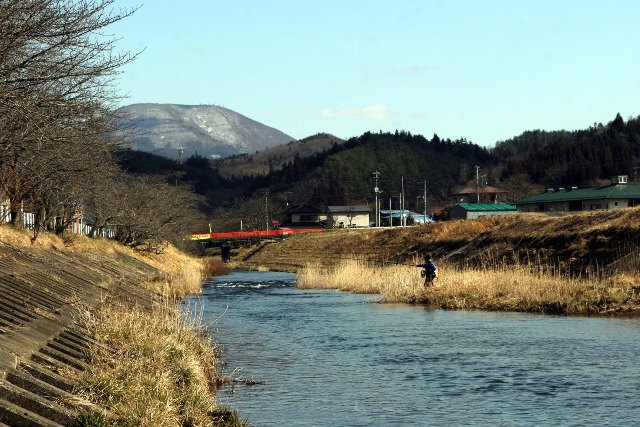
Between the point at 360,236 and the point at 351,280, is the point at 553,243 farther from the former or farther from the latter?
the point at 360,236

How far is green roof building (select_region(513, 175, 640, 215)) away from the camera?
403 feet

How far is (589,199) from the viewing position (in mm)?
124500

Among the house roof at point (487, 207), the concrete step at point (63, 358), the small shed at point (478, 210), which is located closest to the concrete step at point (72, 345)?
the concrete step at point (63, 358)

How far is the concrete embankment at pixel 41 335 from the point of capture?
1156 centimetres

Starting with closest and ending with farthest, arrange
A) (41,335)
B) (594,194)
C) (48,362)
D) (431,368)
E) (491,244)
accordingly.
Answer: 1. (48,362)
2. (41,335)
3. (431,368)
4. (491,244)
5. (594,194)

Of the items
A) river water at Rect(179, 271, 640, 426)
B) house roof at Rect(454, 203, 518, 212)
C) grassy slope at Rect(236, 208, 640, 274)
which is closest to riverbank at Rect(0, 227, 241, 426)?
river water at Rect(179, 271, 640, 426)

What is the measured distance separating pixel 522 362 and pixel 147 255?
57.0 metres

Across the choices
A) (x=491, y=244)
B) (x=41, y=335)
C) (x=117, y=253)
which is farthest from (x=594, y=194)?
(x=41, y=335)

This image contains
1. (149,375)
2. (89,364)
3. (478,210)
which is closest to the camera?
(149,375)

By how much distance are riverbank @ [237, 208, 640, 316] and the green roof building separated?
26.4 metres

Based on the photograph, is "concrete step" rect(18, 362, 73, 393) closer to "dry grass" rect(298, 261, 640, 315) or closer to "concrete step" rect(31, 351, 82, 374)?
"concrete step" rect(31, 351, 82, 374)

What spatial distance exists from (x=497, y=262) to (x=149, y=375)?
5997 centimetres

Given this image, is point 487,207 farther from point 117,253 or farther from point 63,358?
point 63,358

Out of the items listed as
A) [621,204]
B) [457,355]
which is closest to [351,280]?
[457,355]
